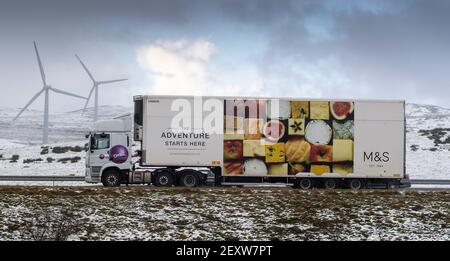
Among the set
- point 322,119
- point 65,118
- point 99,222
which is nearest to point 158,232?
point 99,222

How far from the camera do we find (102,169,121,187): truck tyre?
25109 millimetres

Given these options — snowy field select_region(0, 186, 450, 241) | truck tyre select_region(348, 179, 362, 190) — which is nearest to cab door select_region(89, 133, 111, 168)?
snowy field select_region(0, 186, 450, 241)

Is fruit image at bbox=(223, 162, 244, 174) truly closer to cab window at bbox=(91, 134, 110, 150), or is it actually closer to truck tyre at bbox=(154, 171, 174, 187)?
truck tyre at bbox=(154, 171, 174, 187)

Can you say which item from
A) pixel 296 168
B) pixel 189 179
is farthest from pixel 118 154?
pixel 296 168

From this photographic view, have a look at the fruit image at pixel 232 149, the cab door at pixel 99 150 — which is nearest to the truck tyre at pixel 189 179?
the fruit image at pixel 232 149

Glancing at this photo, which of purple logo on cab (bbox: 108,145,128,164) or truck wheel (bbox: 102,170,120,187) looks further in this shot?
purple logo on cab (bbox: 108,145,128,164)

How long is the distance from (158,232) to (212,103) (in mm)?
9257

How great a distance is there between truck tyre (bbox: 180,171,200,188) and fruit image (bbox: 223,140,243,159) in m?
1.54

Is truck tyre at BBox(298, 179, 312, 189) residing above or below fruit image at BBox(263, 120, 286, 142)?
below

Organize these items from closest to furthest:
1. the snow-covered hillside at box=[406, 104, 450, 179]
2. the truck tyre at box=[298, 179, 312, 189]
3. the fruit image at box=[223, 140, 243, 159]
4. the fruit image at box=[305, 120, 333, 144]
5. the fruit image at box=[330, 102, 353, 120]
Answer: the fruit image at box=[223, 140, 243, 159]
the fruit image at box=[305, 120, 333, 144]
the fruit image at box=[330, 102, 353, 120]
the truck tyre at box=[298, 179, 312, 189]
the snow-covered hillside at box=[406, 104, 450, 179]

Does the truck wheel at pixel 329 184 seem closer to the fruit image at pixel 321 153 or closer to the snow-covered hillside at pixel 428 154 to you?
the fruit image at pixel 321 153
